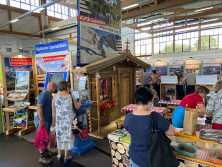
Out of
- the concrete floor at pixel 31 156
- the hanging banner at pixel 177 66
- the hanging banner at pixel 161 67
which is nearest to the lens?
the concrete floor at pixel 31 156

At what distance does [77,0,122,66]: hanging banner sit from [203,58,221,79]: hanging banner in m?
6.83

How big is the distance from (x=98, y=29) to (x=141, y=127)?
496 centimetres

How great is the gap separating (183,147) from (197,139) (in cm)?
22

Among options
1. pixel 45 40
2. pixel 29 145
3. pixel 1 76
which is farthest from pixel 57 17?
pixel 29 145

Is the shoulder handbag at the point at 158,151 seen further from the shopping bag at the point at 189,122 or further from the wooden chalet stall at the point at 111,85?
the wooden chalet stall at the point at 111,85

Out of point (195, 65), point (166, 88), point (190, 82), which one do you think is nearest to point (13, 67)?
point (166, 88)

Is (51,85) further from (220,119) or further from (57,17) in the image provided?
(57,17)

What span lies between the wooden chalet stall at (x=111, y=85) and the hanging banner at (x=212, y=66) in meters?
6.03

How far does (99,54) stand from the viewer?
602 cm

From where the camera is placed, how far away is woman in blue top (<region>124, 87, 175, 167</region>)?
68.1 inches

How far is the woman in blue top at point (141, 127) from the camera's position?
173cm

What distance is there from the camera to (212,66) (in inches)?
413

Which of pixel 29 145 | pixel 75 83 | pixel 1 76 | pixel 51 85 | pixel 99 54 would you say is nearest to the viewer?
pixel 51 85

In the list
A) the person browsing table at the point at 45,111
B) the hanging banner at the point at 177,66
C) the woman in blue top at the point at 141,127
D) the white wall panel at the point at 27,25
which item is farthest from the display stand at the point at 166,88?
the white wall panel at the point at 27,25
